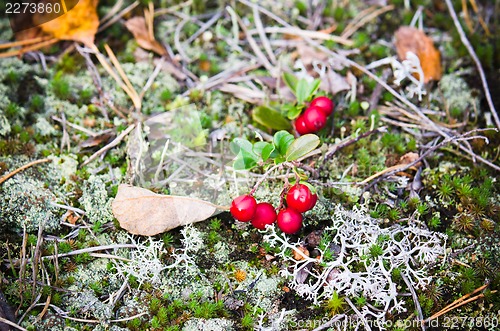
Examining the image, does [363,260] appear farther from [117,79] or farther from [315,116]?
[117,79]

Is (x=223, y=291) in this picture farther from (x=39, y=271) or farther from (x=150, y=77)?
(x=150, y=77)

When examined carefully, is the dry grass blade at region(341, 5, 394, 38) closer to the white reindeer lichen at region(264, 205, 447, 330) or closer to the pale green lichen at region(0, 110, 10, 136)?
the white reindeer lichen at region(264, 205, 447, 330)

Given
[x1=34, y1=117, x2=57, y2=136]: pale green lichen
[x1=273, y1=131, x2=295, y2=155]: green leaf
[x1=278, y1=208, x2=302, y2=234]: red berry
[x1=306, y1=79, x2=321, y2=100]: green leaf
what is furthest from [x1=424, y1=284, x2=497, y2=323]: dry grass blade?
[x1=34, y1=117, x2=57, y2=136]: pale green lichen

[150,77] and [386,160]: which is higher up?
[150,77]

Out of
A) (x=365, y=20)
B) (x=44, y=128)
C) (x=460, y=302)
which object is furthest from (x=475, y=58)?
(x=44, y=128)

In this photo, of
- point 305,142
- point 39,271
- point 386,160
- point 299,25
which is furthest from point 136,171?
point 299,25
